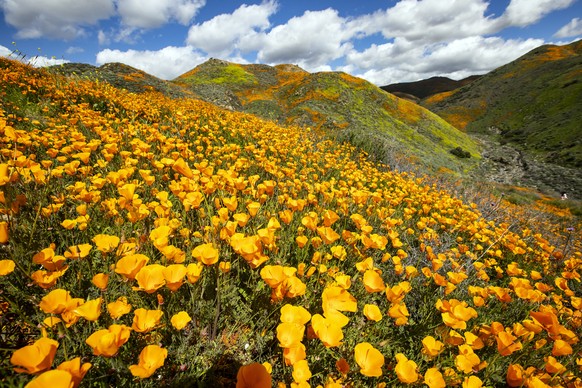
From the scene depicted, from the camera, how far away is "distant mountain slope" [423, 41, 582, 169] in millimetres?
39406

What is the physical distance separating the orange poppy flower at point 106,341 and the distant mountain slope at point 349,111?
11004mm

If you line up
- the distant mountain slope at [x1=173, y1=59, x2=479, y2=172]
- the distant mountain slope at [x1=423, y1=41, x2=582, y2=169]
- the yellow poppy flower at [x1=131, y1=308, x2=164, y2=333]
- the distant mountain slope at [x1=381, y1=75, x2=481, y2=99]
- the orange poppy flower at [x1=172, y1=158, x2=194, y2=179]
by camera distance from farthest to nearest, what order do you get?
the distant mountain slope at [x1=381, y1=75, x2=481, y2=99] → the distant mountain slope at [x1=423, y1=41, x2=582, y2=169] → the distant mountain slope at [x1=173, y1=59, x2=479, y2=172] → the orange poppy flower at [x1=172, y1=158, x2=194, y2=179] → the yellow poppy flower at [x1=131, y1=308, x2=164, y2=333]

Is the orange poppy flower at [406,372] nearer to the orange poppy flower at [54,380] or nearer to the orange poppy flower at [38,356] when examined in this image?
Answer: the orange poppy flower at [54,380]

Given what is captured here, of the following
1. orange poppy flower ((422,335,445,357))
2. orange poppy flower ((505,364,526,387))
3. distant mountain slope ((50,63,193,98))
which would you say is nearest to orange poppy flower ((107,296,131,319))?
orange poppy flower ((422,335,445,357))

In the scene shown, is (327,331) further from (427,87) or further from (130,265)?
(427,87)

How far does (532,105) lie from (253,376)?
71111 millimetres

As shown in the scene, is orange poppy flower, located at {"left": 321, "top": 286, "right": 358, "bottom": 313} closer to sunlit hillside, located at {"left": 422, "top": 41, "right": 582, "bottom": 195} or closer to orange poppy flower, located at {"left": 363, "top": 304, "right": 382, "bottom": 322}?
orange poppy flower, located at {"left": 363, "top": 304, "right": 382, "bottom": 322}

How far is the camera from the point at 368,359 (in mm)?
1639

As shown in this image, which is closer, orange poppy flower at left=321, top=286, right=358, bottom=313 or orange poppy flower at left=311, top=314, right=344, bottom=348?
orange poppy flower at left=311, top=314, right=344, bottom=348

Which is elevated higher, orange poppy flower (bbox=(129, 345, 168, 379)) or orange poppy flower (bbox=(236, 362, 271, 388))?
orange poppy flower (bbox=(129, 345, 168, 379))

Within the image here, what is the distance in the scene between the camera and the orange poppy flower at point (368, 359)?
1.59 metres

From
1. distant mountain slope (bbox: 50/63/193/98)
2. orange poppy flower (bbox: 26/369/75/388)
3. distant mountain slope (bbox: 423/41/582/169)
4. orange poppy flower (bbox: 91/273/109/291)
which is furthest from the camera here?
distant mountain slope (bbox: 423/41/582/169)

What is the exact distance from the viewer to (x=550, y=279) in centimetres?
452

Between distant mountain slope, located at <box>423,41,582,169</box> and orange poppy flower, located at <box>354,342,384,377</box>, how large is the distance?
44161 millimetres
